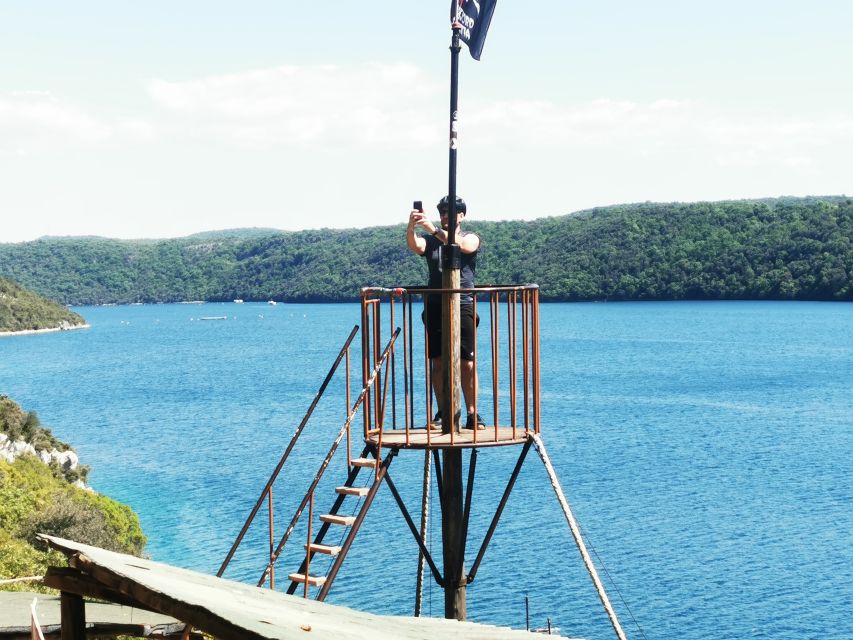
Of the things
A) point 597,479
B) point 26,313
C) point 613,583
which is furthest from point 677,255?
point 613,583

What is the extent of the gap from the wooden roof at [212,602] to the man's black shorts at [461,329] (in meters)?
3.36

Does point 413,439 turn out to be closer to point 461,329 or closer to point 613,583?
point 461,329

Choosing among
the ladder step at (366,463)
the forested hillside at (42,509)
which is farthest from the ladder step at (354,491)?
the forested hillside at (42,509)

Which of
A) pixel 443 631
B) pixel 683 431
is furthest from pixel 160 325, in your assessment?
pixel 443 631

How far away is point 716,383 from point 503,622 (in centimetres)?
4963

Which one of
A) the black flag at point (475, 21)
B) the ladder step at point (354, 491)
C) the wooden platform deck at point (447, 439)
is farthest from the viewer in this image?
the black flag at point (475, 21)

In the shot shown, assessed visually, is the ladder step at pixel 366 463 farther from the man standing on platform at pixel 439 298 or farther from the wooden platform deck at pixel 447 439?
the man standing on platform at pixel 439 298

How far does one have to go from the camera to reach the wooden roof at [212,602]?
14.1 feet

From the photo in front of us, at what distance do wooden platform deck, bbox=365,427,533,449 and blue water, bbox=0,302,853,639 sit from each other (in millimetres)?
12447

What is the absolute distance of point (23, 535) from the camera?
24.0 meters

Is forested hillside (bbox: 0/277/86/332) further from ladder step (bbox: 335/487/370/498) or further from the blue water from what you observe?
ladder step (bbox: 335/487/370/498)

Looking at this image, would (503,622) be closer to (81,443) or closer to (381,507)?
(381,507)

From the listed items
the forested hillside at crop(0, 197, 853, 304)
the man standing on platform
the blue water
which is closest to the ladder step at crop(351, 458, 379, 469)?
the man standing on platform

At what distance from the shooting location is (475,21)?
351 inches
